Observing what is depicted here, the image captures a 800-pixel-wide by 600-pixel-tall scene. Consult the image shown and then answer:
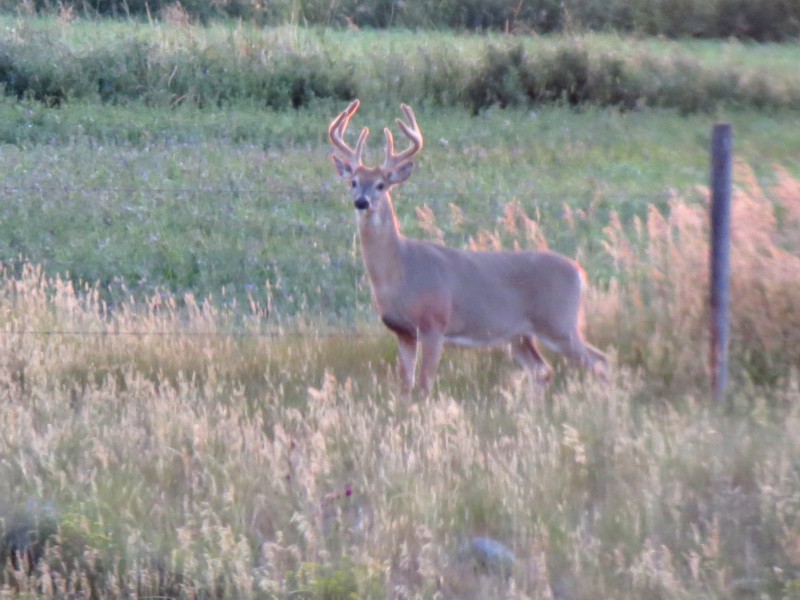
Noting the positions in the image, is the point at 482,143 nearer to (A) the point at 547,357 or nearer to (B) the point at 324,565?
(A) the point at 547,357

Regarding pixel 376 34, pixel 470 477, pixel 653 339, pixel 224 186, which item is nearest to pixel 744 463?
pixel 470 477

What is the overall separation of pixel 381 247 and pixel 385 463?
7.12 feet

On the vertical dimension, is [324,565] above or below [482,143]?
above

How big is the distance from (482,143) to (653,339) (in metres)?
8.91

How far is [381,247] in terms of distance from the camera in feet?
25.9

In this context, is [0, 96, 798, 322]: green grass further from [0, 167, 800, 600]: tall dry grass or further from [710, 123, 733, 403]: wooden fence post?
[710, 123, 733, 403]: wooden fence post

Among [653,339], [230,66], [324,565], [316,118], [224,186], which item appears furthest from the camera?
[230,66]

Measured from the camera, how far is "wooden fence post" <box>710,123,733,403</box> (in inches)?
283

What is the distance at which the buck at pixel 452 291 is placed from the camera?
7.73 metres

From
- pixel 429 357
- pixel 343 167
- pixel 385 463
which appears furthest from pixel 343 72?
pixel 385 463

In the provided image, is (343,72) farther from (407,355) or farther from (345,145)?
(407,355)

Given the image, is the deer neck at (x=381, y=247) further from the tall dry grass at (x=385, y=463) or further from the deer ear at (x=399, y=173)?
the tall dry grass at (x=385, y=463)

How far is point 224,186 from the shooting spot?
43.3ft

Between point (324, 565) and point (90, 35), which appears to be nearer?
point (324, 565)
